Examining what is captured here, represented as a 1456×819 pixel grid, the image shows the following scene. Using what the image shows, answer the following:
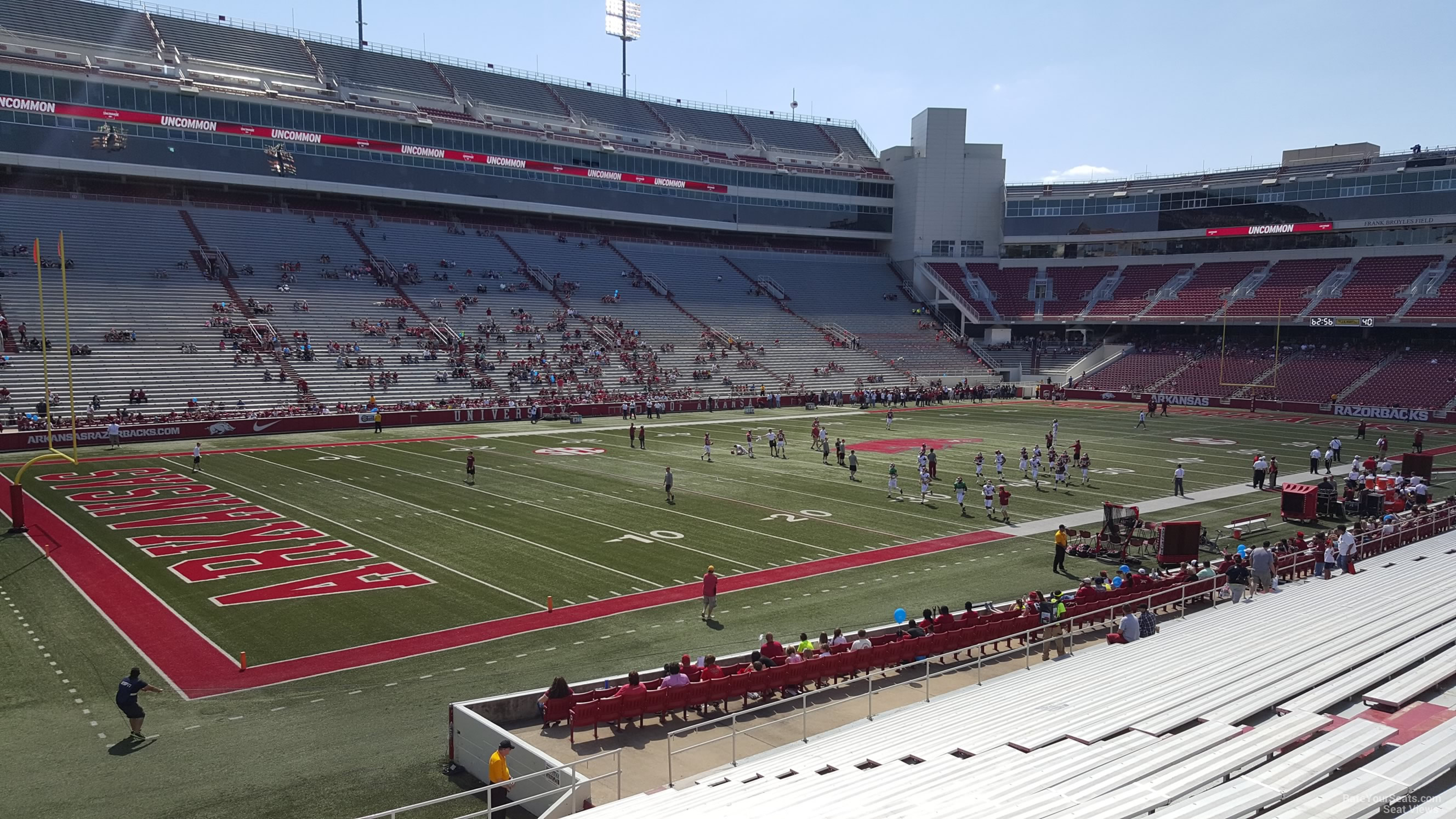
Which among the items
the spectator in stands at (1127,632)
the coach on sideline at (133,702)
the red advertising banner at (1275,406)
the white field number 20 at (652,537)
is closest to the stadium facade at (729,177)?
the red advertising banner at (1275,406)

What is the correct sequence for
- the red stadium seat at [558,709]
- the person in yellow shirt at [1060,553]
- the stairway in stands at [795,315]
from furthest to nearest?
1. the stairway in stands at [795,315]
2. the person in yellow shirt at [1060,553]
3. the red stadium seat at [558,709]

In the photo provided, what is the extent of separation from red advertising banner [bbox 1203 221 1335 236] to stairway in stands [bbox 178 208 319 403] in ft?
222

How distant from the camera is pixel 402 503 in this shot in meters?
27.0

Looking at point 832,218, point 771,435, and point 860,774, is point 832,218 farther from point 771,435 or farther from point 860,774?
point 860,774

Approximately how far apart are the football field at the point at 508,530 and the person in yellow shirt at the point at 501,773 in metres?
5.04

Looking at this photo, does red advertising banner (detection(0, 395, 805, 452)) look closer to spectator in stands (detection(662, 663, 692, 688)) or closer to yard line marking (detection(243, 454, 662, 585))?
yard line marking (detection(243, 454, 662, 585))

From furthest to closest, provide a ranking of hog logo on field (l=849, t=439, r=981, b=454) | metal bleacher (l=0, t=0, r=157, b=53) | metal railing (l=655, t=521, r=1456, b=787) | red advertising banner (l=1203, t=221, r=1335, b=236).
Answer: red advertising banner (l=1203, t=221, r=1335, b=236) → metal bleacher (l=0, t=0, r=157, b=53) → hog logo on field (l=849, t=439, r=981, b=454) → metal railing (l=655, t=521, r=1456, b=787)

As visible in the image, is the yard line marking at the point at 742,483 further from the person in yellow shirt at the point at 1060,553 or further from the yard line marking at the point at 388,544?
the yard line marking at the point at 388,544

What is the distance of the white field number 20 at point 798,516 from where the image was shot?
2583 cm

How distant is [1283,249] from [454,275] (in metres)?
62.4

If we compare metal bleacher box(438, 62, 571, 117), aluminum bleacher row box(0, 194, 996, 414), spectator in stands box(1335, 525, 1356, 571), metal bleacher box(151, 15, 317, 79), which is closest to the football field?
spectator in stands box(1335, 525, 1356, 571)

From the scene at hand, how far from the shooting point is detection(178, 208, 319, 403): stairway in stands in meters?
46.7

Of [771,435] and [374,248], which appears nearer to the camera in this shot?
[771,435]

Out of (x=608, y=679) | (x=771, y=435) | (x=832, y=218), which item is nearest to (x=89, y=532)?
(x=608, y=679)
